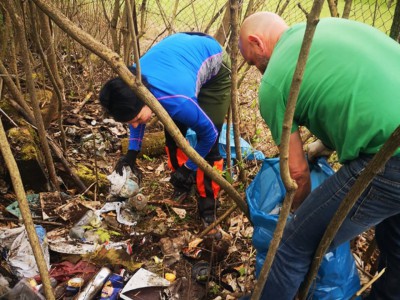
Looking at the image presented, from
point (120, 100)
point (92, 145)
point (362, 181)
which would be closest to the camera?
point (362, 181)

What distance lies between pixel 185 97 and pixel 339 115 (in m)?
1.04

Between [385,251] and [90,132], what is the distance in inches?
125

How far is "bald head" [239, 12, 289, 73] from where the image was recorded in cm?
183

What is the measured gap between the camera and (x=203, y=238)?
2688 millimetres

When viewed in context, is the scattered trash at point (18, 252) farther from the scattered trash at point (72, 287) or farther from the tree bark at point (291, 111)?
the tree bark at point (291, 111)

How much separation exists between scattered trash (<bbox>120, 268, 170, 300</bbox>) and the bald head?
1.42 metres

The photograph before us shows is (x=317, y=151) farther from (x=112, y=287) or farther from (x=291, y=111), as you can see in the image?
(x=112, y=287)

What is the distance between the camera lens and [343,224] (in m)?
1.51

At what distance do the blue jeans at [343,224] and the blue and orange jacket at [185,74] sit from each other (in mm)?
1026

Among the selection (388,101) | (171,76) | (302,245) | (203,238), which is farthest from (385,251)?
(171,76)

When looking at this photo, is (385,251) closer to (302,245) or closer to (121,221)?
(302,245)

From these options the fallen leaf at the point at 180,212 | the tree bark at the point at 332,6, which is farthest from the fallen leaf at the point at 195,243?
the tree bark at the point at 332,6

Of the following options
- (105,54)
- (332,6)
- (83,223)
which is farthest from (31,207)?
(332,6)

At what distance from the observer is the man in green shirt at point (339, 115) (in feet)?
4.65
